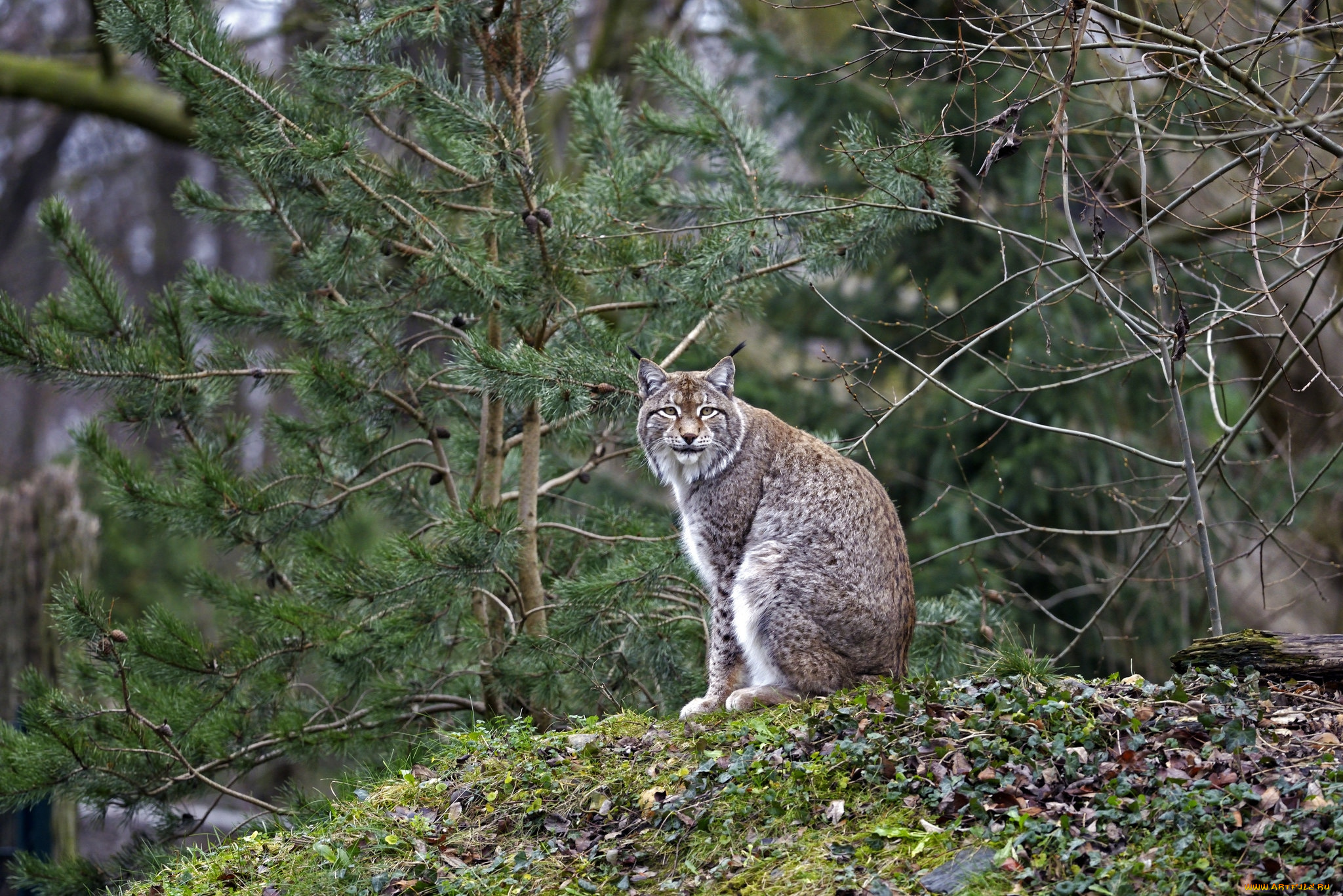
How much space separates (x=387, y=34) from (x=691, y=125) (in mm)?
2094

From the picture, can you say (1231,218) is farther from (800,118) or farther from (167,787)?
(167,787)

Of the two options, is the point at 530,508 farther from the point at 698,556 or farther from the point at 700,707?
the point at 700,707

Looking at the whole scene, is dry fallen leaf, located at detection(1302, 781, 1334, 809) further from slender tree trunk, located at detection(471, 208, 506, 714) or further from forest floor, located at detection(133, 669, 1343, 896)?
slender tree trunk, located at detection(471, 208, 506, 714)

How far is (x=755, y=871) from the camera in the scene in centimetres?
409

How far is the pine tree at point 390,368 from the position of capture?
19.4 feet

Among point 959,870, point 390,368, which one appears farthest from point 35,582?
point 959,870

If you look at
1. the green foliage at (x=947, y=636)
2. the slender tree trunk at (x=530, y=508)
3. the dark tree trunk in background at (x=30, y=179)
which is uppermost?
the dark tree trunk in background at (x=30, y=179)

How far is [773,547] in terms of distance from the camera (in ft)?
18.4

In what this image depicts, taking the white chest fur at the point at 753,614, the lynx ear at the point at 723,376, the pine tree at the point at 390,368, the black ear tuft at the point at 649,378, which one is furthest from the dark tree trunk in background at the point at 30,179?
the white chest fur at the point at 753,614

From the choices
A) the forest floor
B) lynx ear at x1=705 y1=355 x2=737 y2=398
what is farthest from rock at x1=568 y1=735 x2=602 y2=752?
lynx ear at x1=705 y1=355 x2=737 y2=398

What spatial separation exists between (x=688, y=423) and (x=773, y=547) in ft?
2.43

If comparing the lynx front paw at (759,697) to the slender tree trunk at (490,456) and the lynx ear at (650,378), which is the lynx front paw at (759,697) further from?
the slender tree trunk at (490,456)

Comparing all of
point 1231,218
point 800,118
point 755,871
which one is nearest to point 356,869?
point 755,871

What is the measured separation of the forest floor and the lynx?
0.27 metres
